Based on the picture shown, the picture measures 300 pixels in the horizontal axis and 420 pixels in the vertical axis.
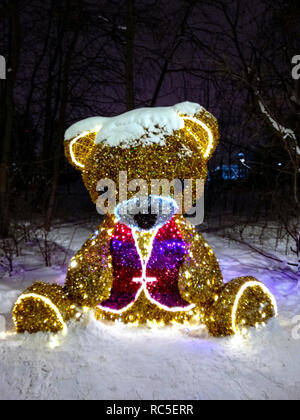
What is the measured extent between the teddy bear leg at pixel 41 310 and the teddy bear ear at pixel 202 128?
162 cm

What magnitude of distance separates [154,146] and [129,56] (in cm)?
459

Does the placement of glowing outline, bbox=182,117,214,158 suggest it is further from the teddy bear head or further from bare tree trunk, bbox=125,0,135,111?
bare tree trunk, bbox=125,0,135,111

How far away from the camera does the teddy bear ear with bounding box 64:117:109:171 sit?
3.07m

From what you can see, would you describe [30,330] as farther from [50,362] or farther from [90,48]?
[90,48]

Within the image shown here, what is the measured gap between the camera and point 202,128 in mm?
2889

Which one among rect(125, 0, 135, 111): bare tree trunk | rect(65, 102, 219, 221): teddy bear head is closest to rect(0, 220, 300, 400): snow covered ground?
rect(65, 102, 219, 221): teddy bear head

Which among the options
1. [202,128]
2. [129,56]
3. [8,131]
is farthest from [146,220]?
[8,131]

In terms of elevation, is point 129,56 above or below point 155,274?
above

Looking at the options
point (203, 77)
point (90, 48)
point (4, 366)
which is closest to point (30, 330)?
point (4, 366)

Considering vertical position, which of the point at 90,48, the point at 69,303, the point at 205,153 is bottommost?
the point at 69,303

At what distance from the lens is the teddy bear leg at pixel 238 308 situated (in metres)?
2.68

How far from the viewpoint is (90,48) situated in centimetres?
863

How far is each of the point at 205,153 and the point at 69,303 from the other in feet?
5.30

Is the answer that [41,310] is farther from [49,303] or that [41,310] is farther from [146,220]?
[146,220]
